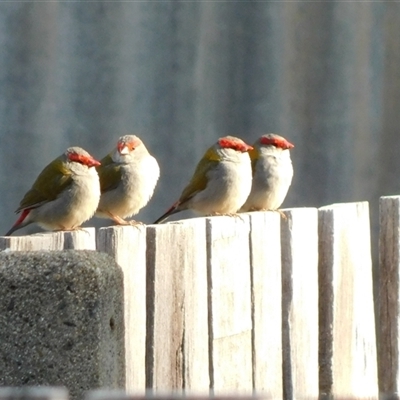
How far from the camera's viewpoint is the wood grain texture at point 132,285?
11.5ft

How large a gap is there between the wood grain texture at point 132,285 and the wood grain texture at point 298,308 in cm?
75

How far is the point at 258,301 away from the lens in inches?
161

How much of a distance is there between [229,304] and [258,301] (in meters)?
0.16

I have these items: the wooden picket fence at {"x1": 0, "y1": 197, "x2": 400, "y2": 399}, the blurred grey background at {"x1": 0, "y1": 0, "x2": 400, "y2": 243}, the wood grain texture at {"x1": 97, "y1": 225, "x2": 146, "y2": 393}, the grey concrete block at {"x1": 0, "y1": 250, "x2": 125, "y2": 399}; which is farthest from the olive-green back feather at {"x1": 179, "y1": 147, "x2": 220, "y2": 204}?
the grey concrete block at {"x1": 0, "y1": 250, "x2": 125, "y2": 399}

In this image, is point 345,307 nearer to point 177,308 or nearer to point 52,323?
point 177,308

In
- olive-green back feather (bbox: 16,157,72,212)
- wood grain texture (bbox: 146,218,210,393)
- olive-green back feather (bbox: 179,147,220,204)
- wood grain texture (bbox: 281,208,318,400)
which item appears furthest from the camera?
olive-green back feather (bbox: 179,147,220,204)

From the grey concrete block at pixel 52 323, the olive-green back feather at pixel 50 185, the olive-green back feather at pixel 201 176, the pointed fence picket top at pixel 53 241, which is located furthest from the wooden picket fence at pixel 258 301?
the olive-green back feather at pixel 201 176

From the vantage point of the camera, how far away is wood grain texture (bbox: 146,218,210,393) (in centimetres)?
366

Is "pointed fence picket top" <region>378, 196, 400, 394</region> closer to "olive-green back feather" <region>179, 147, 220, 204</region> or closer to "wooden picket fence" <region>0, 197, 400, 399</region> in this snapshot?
"wooden picket fence" <region>0, 197, 400, 399</region>

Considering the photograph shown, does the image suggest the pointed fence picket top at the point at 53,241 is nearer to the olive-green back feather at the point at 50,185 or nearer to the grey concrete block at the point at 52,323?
the grey concrete block at the point at 52,323

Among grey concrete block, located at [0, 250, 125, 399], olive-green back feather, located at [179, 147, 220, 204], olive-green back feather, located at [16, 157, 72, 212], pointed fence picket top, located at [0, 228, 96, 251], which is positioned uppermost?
olive-green back feather, located at [179, 147, 220, 204]

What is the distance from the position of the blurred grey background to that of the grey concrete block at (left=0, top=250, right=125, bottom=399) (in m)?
4.42

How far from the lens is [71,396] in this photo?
2.97m

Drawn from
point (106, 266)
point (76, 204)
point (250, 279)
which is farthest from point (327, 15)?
point (106, 266)
